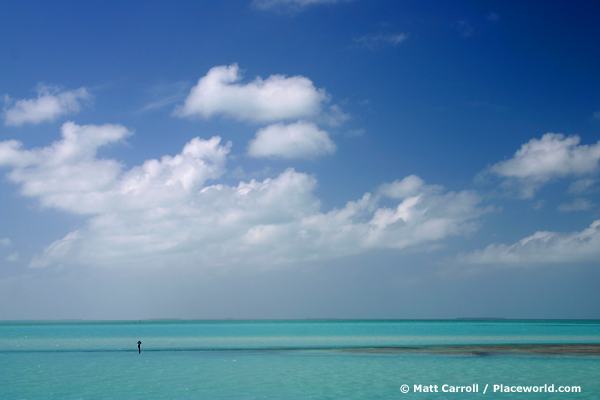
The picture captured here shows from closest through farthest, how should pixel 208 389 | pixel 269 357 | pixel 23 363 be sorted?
pixel 208 389 < pixel 23 363 < pixel 269 357

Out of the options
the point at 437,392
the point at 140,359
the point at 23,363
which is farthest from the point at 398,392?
the point at 23,363

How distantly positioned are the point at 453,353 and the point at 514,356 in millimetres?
6812

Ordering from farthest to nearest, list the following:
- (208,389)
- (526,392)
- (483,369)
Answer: (483,369) → (208,389) → (526,392)

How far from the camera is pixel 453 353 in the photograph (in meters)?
57.2

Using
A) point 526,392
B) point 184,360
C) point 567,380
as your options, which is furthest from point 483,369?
point 184,360

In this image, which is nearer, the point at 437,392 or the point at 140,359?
the point at 437,392

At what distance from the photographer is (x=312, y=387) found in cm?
3481

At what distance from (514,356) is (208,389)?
116 ft

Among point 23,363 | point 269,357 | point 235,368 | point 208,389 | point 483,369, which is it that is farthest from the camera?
point 269,357

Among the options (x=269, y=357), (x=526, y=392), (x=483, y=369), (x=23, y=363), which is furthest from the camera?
(x=269, y=357)

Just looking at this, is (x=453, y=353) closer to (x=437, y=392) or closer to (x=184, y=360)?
(x=437, y=392)

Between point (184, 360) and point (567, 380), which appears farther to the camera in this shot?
point (184, 360)

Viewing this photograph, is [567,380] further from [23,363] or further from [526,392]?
[23,363]

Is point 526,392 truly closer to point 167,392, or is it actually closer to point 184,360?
point 167,392
